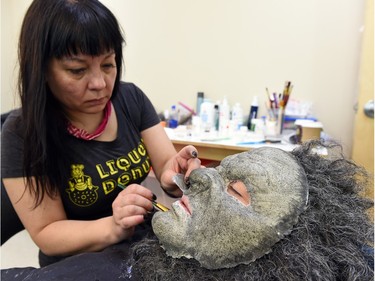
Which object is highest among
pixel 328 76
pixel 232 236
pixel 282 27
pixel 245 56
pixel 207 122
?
pixel 282 27

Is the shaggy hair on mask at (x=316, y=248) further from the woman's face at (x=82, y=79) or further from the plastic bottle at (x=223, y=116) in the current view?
the plastic bottle at (x=223, y=116)

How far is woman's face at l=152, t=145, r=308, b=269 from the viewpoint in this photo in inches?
20.3

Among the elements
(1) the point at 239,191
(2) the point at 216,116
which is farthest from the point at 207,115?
(1) the point at 239,191

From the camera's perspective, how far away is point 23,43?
2.52 feet

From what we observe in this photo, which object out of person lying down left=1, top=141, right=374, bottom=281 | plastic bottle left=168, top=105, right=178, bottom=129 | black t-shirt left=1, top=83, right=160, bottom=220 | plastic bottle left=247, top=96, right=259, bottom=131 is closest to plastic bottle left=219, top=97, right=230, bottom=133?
plastic bottle left=247, top=96, right=259, bottom=131

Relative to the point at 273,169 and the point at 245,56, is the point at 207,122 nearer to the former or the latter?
the point at 245,56

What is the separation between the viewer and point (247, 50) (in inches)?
80.5

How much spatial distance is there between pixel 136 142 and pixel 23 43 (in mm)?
397

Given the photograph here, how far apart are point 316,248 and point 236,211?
0.45ft

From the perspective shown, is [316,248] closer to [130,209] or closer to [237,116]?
[130,209]

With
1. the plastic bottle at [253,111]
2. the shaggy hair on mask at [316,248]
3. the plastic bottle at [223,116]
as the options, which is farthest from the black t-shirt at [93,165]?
the plastic bottle at [253,111]

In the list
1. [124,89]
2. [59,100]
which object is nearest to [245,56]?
[124,89]

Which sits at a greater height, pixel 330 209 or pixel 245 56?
pixel 245 56

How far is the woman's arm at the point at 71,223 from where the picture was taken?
0.66 metres
